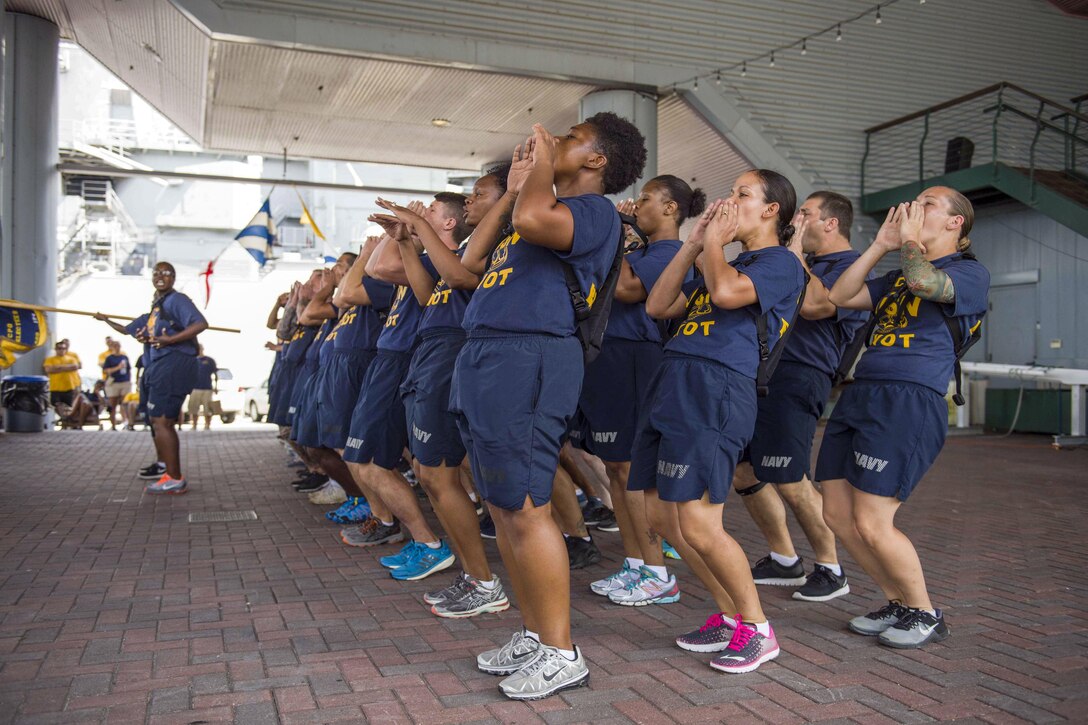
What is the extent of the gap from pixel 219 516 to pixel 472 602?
3.53 meters

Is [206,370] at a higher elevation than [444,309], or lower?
lower

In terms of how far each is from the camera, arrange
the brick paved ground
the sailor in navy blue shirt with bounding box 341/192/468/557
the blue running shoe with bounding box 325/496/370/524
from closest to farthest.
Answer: the brick paved ground, the sailor in navy blue shirt with bounding box 341/192/468/557, the blue running shoe with bounding box 325/496/370/524

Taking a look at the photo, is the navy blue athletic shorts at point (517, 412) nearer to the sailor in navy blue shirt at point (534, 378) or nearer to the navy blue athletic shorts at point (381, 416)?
the sailor in navy blue shirt at point (534, 378)

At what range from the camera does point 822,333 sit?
15.9ft

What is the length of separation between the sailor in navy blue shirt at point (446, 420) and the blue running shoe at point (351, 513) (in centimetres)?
228

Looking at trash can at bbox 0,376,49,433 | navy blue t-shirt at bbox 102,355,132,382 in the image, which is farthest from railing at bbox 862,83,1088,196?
navy blue t-shirt at bbox 102,355,132,382

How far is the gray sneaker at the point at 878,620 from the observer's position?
12.9 feet

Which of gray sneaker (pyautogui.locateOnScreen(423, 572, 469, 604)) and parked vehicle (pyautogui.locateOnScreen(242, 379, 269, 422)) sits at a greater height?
gray sneaker (pyautogui.locateOnScreen(423, 572, 469, 604))

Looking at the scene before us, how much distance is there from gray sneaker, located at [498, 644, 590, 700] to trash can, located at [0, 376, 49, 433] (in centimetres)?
1386

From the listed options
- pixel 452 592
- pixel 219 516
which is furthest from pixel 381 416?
pixel 219 516

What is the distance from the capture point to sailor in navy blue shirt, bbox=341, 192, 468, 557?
519cm

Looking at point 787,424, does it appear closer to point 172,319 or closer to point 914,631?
point 914,631

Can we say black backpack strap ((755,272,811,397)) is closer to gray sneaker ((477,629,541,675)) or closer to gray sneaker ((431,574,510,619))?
gray sneaker ((477,629,541,675))

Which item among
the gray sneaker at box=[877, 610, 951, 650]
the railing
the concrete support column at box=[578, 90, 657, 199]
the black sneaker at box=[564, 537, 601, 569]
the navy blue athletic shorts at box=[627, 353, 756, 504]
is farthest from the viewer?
the railing
